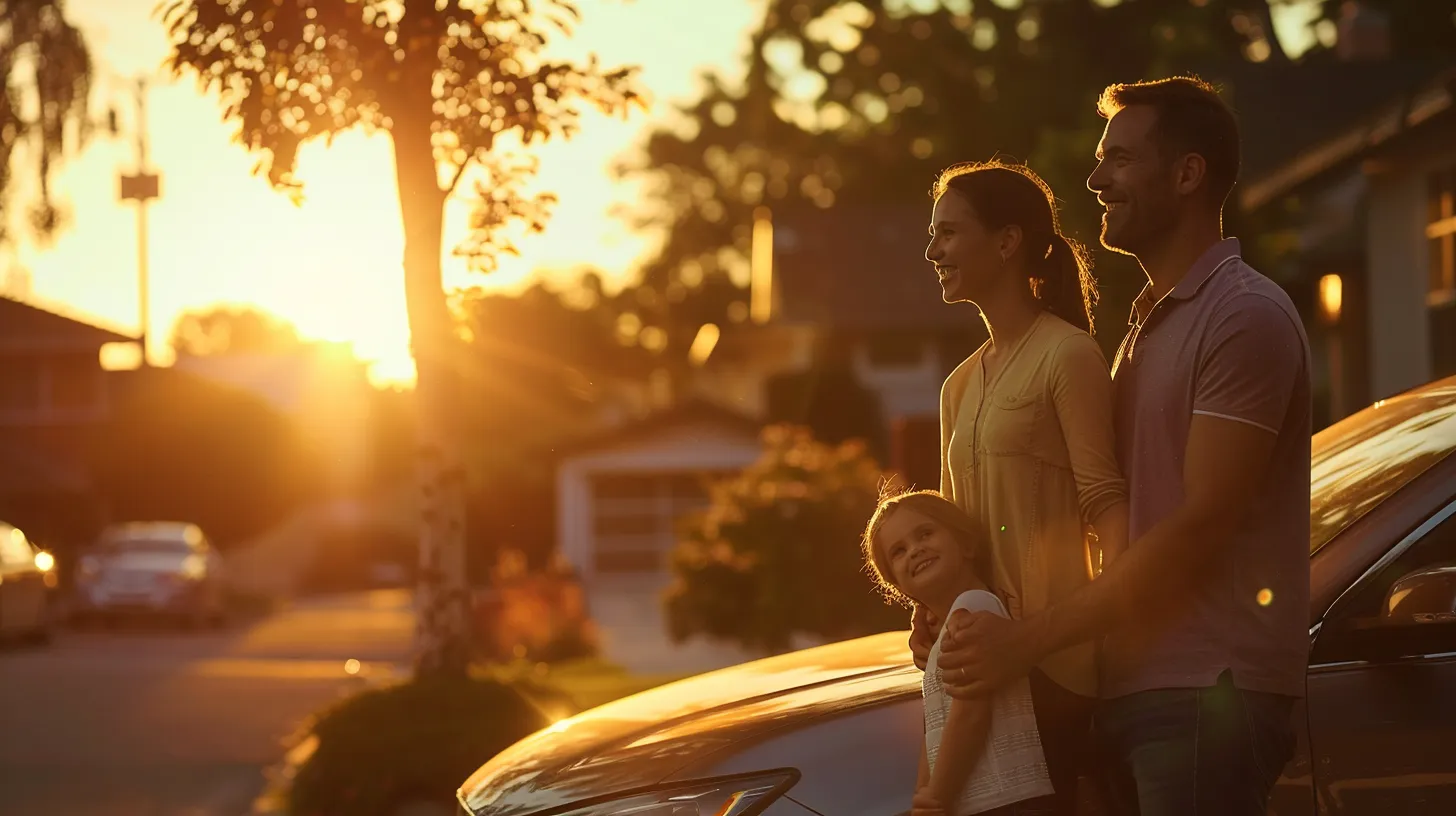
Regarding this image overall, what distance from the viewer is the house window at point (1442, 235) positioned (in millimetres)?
19531

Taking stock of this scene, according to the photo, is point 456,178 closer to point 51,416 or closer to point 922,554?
point 922,554

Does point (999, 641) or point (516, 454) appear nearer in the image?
point (999, 641)

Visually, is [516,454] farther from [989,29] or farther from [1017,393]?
[1017,393]

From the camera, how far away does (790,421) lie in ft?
133

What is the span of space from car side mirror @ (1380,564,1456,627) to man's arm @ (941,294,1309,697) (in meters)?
0.65

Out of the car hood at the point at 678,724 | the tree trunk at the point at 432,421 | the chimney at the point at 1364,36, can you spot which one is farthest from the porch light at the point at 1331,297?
the car hood at the point at 678,724

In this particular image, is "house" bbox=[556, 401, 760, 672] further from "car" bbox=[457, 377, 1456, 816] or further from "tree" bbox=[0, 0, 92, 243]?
"car" bbox=[457, 377, 1456, 816]

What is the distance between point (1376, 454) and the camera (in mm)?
4047

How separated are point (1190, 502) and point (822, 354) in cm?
4190

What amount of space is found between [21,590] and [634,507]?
69.4 ft

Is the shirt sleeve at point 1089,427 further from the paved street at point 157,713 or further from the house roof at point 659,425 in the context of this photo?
the house roof at point 659,425

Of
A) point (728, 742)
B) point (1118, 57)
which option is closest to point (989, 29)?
point (1118, 57)

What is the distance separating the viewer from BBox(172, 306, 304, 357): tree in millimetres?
122875

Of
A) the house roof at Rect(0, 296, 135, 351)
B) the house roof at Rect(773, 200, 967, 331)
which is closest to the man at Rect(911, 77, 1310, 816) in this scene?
the house roof at Rect(773, 200, 967, 331)
